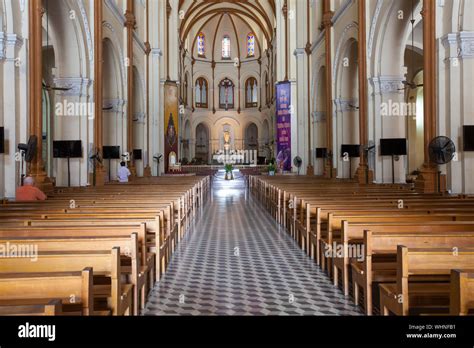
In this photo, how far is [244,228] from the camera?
10188 mm

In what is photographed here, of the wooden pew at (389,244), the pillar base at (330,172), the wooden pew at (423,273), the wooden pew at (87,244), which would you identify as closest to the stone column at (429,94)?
the wooden pew at (389,244)

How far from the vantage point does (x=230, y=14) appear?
44.4m

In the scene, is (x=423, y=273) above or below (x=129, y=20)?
below

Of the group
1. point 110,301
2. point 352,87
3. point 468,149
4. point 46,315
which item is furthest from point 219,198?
point 46,315

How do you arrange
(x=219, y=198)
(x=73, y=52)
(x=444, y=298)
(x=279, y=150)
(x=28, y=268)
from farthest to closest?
1. (x=279, y=150)
2. (x=219, y=198)
3. (x=73, y=52)
4. (x=444, y=298)
5. (x=28, y=268)

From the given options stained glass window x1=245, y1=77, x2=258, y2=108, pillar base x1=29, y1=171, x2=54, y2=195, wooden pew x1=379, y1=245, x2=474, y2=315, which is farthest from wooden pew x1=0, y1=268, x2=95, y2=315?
stained glass window x1=245, y1=77, x2=258, y2=108

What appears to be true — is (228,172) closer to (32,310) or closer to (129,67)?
(129,67)

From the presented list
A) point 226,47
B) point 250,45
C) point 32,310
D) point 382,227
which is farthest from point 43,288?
point 226,47

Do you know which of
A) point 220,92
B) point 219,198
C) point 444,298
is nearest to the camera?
point 444,298

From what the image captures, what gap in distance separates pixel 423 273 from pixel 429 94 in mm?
7778

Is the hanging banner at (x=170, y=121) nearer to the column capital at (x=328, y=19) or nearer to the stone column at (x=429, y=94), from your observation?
the column capital at (x=328, y=19)

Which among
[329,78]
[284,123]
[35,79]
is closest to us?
[35,79]
